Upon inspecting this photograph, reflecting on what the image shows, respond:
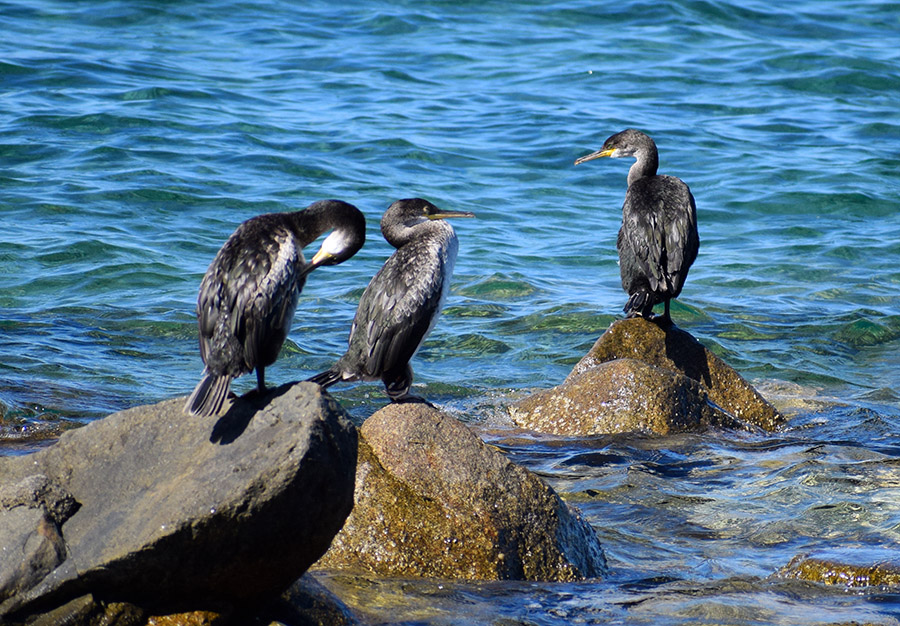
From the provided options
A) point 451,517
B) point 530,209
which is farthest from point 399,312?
point 530,209

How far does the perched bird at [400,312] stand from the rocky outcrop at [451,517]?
815 mm

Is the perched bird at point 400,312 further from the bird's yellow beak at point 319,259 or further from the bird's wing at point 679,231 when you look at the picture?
the bird's wing at point 679,231

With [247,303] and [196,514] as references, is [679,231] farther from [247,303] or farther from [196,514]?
[196,514]

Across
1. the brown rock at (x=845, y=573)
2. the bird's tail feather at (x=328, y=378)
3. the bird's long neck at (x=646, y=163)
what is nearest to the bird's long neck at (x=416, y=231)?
the bird's tail feather at (x=328, y=378)

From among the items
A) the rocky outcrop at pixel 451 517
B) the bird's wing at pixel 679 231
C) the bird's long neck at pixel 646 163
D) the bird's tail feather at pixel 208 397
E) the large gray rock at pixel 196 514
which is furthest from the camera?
the bird's long neck at pixel 646 163

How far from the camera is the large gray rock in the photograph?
345cm

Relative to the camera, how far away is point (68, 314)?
9.06m

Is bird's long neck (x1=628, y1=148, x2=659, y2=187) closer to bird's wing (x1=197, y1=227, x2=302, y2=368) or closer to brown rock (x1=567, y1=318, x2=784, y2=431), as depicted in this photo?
brown rock (x1=567, y1=318, x2=784, y2=431)

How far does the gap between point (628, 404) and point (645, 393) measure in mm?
120

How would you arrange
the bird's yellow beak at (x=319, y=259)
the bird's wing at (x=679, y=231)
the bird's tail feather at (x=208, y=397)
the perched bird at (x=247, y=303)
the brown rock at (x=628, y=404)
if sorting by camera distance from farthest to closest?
the bird's wing at (x=679, y=231), the brown rock at (x=628, y=404), the bird's yellow beak at (x=319, y=259), the perched bird at (x=247, y=303), the bird's tail feather at (x=208, y=397)

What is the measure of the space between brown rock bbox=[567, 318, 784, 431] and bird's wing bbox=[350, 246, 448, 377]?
1.81 meters

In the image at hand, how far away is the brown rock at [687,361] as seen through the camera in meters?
7.14

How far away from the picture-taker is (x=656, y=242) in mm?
7082

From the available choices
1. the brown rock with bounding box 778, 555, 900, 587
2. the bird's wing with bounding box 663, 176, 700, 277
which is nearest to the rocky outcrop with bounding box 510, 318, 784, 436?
the bird's wing with bounding box 663, 176, 700, 277
